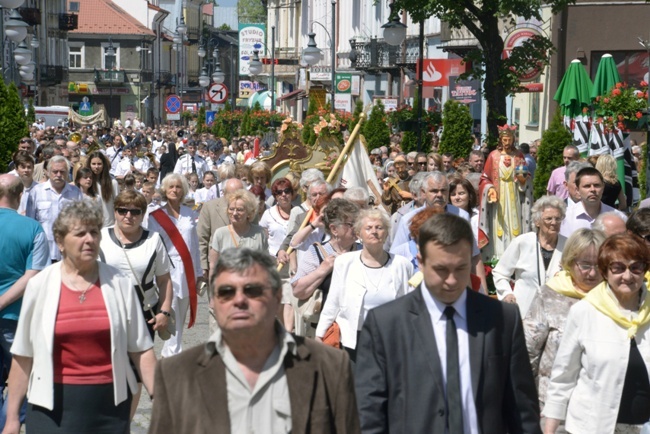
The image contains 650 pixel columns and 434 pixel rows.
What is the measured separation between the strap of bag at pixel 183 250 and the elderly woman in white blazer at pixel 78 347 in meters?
4.11

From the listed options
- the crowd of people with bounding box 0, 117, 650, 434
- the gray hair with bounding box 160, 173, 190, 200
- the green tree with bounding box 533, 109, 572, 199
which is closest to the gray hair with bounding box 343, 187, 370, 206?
the crowd of people with bounding box 0, 117, 650, 434

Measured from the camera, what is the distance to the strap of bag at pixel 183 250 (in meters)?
10.4

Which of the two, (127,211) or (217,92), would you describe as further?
(217,92)

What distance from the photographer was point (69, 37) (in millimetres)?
116312

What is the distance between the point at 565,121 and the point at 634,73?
7.29 m

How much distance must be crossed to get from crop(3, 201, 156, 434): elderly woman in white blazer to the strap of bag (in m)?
4.11

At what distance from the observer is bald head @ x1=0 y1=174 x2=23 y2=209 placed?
26.3 feet

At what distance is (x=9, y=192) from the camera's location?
316 inches

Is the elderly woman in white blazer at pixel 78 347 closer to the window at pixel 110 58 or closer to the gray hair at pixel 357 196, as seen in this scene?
the gray hair at pixel 357 196

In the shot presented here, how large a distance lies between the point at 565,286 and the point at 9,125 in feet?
42.5

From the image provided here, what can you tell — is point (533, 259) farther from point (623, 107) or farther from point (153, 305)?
point (623, 107)

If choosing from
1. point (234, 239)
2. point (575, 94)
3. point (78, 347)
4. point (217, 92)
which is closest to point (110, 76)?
point (217, 92)

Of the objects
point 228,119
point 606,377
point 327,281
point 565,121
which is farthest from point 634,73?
point 228,119

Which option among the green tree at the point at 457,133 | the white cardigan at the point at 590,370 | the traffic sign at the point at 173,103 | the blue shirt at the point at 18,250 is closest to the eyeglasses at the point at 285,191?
the blue shirt at the point at 18,250
